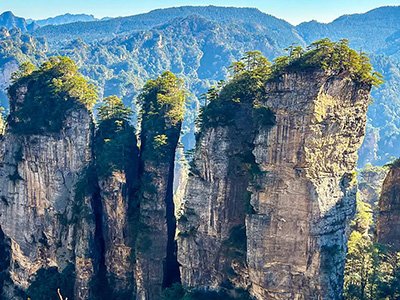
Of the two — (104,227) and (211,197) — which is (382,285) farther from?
(104,227)

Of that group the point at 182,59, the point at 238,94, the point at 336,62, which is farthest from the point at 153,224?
the point at 182,59

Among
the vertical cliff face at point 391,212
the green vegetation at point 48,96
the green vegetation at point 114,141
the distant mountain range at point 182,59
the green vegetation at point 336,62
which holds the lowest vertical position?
the vertical cliff face at point 391,212

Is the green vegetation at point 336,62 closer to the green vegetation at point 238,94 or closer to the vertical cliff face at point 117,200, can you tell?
the green vegetation at point 238,94

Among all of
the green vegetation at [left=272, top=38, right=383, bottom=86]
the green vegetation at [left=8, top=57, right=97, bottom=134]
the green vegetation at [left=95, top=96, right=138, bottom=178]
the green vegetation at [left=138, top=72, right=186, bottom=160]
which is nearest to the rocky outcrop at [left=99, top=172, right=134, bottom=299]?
the green vegetation at [left=95, top=96, right=138, bottom=178]

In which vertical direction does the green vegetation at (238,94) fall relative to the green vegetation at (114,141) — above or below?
above

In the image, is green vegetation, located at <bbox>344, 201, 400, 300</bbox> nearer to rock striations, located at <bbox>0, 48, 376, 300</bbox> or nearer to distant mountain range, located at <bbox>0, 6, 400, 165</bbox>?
rock striations, located at <bbox>0, 48, 376, 300</bbox>

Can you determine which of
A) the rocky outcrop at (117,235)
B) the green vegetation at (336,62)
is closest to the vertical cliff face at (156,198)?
the rocky outcrop at (117,235)

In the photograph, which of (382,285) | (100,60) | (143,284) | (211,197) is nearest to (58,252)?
(143,284)
